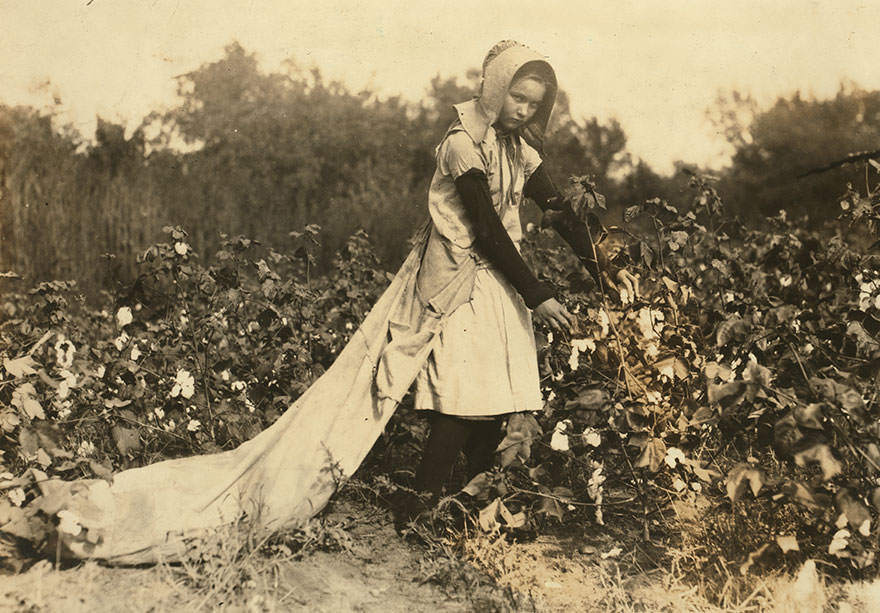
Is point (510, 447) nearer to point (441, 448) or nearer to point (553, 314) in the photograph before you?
point (441, 448)

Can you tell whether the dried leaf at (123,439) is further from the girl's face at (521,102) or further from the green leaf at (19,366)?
the girl's face at (521,102)

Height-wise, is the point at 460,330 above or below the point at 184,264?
below

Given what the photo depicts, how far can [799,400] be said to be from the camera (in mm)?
2111

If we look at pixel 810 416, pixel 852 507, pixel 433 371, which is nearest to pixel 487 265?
pixel 433 371

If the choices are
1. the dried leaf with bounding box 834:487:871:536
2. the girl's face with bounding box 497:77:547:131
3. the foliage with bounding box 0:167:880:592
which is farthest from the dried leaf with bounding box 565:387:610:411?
the girl's face with bounding box 497:77:547:131

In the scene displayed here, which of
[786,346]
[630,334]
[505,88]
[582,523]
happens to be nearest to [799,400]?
[786,346]

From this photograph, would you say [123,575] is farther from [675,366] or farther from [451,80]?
[451,80]

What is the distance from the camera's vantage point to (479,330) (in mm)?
2420

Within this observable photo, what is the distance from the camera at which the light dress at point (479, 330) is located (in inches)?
93.7

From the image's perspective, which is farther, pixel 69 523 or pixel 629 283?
pixel 629 283

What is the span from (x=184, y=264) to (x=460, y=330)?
1363 millimetres

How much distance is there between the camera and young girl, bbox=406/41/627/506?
2373 mm

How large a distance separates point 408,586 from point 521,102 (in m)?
1.58

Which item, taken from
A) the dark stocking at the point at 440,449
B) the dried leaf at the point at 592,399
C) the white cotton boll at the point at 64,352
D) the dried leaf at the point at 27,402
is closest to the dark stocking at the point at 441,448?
the dark stocking at the point at 440,449
